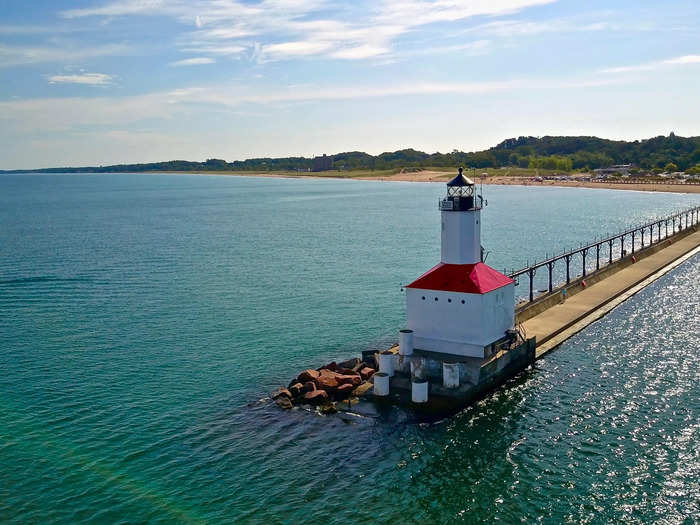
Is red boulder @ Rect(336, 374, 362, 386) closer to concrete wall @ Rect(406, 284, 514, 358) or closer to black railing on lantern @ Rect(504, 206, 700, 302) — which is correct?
concrete wall @ Rect(406, 284, 514, 358)

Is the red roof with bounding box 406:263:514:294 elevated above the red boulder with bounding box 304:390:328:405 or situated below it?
above

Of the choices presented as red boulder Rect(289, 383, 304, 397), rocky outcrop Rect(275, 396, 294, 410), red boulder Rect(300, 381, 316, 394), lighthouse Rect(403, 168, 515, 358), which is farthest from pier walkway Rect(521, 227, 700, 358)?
rocky outcrop Rect(275, 396, 294, 410)

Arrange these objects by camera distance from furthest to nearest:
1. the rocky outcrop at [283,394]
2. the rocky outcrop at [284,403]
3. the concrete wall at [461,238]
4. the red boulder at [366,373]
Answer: the concrete wall at [461,238] → the red boulder at [366,373] → the rocky outcrop at [283,394] → the rocky outcrop at [284,403]

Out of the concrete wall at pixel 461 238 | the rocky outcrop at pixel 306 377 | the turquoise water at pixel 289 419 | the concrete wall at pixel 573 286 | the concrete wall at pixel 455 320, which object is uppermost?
the concrete wall at pixel 461 238

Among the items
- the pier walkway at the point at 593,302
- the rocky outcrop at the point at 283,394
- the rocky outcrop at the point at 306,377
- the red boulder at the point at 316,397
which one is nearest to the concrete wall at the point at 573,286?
the pier walkway at the point at 593,302

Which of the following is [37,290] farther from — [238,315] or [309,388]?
[309,388]

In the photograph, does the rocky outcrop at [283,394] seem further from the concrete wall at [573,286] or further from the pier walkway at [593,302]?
the concrete wall at [573,286]
